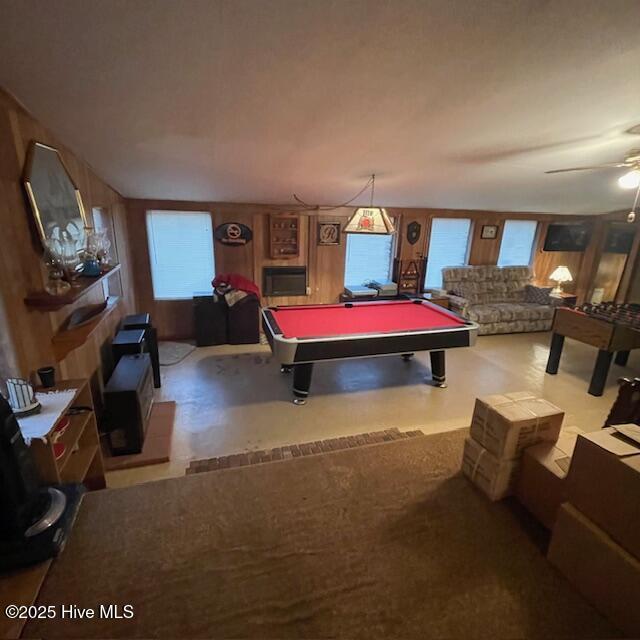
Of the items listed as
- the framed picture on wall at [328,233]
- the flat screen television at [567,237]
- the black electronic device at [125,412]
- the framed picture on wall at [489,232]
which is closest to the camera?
the black electronic device at [125,412]

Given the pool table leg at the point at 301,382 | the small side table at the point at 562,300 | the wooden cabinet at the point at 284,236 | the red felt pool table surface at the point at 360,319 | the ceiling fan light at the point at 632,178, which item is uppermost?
the ceiling fan light at the point at 632,178

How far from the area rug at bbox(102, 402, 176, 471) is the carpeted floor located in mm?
646

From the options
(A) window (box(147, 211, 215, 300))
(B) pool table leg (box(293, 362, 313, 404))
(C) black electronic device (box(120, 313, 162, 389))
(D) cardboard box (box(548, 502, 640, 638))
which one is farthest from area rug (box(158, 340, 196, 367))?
(D) cardboard box (box(548, 502, 640, 638))

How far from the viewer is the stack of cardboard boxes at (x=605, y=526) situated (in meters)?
1.19

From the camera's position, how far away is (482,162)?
3531 mm

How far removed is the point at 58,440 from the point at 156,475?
817 mm

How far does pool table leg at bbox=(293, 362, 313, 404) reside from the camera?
3377mm

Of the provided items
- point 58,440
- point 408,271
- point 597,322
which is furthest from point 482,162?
point 58,440

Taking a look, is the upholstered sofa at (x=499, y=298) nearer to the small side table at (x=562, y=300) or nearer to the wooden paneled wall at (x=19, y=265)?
the small side table at (x=562, y=300)

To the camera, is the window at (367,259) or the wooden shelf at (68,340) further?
the window at (367,259)

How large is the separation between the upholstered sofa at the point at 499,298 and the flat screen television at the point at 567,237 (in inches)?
34.3

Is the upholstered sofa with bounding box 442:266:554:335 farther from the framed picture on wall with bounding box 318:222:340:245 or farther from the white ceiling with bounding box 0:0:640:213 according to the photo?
the white ceiling with bounding box 0:0:640:213

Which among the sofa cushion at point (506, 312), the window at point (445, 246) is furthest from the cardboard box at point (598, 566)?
the window at point (445, 246)

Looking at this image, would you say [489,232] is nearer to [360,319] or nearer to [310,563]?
[360,319]
